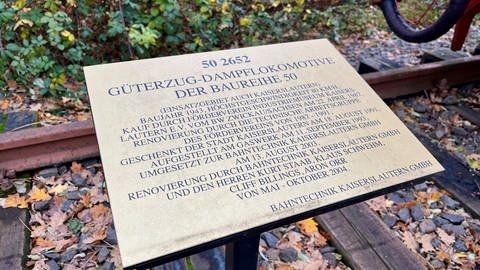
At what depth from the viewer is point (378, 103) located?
1808mm

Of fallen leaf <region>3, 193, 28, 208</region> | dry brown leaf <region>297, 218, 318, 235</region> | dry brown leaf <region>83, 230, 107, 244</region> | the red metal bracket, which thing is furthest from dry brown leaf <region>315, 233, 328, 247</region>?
the red metal bracket

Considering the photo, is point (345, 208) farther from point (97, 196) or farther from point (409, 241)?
point (97, 196)

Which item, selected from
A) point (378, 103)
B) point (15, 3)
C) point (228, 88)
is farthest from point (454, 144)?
point (15, 3)

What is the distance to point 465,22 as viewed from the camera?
3.18 m

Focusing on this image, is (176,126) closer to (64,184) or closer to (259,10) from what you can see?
(64,184)

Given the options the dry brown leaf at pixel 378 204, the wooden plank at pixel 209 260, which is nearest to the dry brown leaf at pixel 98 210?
the wooden plank at pixel 209 260

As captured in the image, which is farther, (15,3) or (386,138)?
(15,3)

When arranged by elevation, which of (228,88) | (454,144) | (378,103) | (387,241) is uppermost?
(228,88)

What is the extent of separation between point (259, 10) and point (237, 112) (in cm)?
355

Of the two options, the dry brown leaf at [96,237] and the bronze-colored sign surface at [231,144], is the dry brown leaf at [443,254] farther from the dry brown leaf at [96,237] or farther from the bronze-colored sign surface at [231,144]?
the dry brown leaf at [96,237]

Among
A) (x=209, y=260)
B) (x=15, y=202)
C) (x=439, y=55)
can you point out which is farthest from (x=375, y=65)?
(x=15, y=202)

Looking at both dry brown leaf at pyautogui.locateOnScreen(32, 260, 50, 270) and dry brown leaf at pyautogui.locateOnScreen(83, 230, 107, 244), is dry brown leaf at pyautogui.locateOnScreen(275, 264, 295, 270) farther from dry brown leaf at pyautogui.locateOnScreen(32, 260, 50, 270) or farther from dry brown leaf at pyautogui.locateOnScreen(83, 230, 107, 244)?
dry brown leaf at pyautogui.locateOnScreen(32, 260, 50, 270)

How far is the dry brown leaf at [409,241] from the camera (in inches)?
94.4

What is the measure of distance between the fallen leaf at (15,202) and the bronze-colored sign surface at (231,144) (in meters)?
1.33
